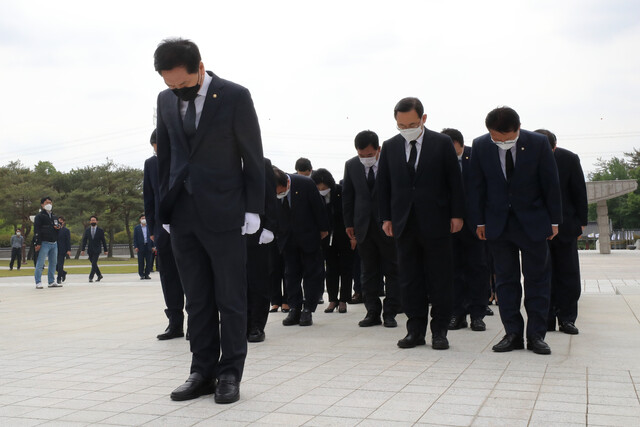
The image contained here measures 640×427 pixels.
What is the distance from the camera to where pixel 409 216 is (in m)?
6.01

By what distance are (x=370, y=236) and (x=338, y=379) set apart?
3205mm

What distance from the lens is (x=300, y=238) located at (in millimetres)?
8148

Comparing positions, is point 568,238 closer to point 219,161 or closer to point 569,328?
point 569,328

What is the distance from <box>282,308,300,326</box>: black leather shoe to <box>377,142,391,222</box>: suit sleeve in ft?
7.40

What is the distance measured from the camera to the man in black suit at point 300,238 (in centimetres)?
809

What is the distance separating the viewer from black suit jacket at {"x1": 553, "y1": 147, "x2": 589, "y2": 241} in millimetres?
6832

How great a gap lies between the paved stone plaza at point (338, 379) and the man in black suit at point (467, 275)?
19 cm

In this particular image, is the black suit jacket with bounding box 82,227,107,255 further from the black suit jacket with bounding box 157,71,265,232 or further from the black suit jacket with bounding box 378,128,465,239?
the black suit jacket with bounding box 157,71,265,232

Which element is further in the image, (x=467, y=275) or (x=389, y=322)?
(x=467, y=275)

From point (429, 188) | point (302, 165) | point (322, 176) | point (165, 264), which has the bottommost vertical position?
point (165, 264)

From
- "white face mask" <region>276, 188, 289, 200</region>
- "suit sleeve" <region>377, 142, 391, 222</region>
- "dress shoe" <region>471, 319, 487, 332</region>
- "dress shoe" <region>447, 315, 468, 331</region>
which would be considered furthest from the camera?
"white face mask" <region>276, 188, 289, 200</region>

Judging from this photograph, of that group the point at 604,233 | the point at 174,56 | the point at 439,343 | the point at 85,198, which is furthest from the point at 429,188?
the point at 85,198

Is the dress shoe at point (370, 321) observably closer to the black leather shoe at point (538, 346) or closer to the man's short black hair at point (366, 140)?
the man's short black hair at point (366, 140)

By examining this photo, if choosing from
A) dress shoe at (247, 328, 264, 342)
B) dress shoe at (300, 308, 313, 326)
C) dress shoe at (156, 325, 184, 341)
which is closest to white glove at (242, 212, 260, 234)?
dress shoe at (247, 328, 264, 342)
